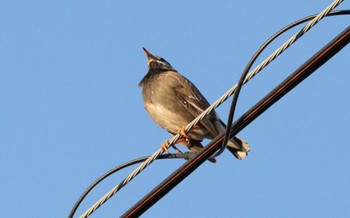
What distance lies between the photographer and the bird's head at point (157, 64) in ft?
35.8

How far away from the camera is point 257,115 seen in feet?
16.1

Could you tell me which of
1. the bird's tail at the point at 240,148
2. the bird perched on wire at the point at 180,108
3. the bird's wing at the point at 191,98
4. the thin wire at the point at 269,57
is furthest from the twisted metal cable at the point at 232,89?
the bird's wing at the point at 191,98

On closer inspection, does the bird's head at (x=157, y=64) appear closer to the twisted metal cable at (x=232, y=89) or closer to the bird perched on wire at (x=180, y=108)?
the bird perched on wire at (x=180, y=108)

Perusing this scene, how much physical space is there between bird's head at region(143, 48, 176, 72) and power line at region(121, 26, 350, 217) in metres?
5.73

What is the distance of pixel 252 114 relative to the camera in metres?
4.93

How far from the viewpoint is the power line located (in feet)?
15.1

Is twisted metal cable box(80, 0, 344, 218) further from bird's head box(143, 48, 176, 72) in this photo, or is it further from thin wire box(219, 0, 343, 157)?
bird's head box(143, 48, 176, 72)

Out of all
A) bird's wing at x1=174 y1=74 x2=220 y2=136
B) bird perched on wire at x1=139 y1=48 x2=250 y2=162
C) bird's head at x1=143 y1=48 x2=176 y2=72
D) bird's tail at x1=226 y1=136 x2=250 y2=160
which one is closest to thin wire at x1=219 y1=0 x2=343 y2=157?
bird's tail at x1=226 y1=136 x2=250 y2=160

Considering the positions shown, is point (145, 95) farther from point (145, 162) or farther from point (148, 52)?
point (145, 162)

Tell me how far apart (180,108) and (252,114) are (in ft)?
16.0

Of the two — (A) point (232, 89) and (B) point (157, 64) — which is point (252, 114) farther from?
(B) point (157, 64)

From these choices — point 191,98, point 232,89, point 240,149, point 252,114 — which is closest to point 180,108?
point 191,98

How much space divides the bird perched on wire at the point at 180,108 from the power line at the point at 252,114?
380 centimetres

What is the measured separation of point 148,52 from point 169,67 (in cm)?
46
